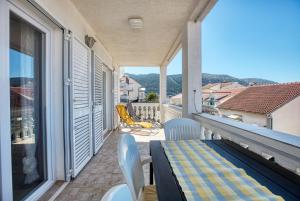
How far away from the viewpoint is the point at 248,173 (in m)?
1.19

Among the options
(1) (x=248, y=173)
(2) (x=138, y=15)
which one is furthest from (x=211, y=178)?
(2) (x=138, y=15)

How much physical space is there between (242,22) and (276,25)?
0.81 metres

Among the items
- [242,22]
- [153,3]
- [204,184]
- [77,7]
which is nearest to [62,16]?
[77,7]

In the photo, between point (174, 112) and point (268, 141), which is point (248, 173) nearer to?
point (268, 141)

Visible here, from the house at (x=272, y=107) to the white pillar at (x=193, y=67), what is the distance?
51.2 inches

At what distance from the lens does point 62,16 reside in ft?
8.34

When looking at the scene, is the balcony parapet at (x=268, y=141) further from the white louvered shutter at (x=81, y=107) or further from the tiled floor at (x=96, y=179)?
the white louvered shutter at (x=81, y=107)

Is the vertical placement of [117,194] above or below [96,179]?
above

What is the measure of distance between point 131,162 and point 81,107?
81.8 inches

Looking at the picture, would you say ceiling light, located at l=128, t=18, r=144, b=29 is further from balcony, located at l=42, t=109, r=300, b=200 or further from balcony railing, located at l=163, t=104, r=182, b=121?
balcony railing, located at l=163, t=104, r=182, b=121

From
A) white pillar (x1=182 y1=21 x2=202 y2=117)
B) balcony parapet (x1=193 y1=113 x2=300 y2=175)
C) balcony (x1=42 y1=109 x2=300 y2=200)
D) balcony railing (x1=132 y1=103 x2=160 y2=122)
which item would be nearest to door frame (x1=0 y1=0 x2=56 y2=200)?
balcony (x1=42 y1=109 x2=300 y2=200)

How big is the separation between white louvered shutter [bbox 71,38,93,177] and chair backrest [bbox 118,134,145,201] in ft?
5.19

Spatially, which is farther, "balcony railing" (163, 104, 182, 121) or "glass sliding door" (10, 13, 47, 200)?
"balcony railing" (163, 104, 182, 121)

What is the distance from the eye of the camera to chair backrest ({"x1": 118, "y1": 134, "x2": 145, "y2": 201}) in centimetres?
113
